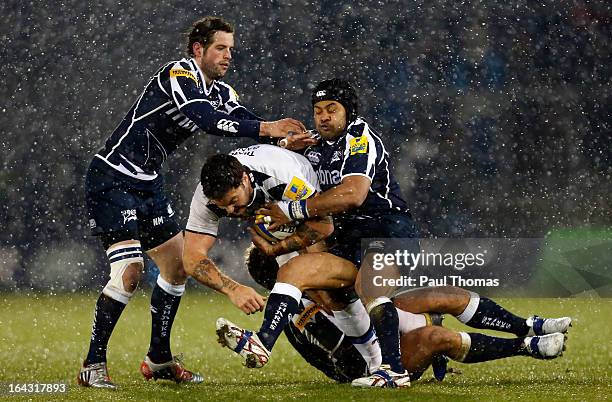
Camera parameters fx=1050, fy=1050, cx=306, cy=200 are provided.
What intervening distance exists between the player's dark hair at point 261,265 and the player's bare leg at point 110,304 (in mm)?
680

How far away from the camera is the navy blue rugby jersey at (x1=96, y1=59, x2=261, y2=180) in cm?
648

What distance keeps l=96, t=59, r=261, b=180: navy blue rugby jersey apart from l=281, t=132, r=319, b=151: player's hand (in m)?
0.27

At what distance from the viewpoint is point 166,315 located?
6.77 m

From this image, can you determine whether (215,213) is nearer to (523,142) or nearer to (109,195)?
(109,195)

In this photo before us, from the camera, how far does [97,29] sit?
51.1 ft

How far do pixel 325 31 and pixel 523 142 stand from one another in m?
3.24

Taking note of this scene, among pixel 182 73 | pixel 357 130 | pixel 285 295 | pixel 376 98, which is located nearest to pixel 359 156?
pixel 357 130

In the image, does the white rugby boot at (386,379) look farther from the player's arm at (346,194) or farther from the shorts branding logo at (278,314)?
the player's arm at (346,194)

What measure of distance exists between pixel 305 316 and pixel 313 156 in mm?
1009

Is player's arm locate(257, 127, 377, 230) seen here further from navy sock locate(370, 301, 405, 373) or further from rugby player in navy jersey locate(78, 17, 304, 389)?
navy sock locate(370, 301, 405, 373)

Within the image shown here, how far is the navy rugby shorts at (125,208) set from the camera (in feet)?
21.5

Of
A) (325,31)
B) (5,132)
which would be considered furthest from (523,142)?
(5,132)

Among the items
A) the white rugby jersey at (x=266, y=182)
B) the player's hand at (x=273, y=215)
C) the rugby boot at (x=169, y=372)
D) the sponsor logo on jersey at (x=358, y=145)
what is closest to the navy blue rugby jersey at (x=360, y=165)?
the sponsor logo on jersey at (x=358, y=145)

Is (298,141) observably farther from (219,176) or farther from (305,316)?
(305,316)
